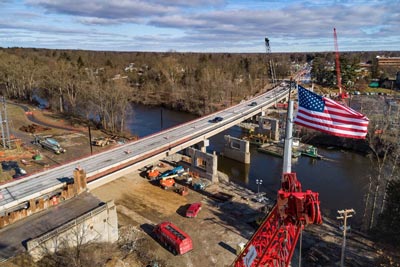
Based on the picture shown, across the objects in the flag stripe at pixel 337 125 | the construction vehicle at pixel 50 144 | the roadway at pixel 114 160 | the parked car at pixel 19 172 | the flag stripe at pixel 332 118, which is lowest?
the parked car at pixel 19 172

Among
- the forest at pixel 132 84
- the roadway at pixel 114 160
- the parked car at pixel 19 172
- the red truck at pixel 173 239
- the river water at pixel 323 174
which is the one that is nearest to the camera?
the red truck at pixel 173 239

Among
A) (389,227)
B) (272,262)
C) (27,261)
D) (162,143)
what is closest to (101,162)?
(162,143)

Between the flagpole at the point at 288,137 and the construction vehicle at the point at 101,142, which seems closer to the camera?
the flagpole at the point at 288,137

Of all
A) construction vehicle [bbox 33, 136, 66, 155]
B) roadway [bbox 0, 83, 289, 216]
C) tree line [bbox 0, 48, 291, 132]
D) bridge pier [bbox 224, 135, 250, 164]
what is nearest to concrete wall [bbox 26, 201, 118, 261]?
roadway [bbox 0, 83, 289, 216]

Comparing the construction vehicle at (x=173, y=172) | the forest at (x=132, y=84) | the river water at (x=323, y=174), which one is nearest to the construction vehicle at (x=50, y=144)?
the forest at (x=132, y=84)

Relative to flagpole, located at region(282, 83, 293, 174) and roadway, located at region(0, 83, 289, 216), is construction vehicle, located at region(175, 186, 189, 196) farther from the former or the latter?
flagpole, located at region(282, 83, 293, 174)

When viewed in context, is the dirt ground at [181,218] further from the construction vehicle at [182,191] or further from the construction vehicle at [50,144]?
the construction vehicle at [50,144]

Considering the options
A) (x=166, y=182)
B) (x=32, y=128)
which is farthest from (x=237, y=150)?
(x=32, y=128)
